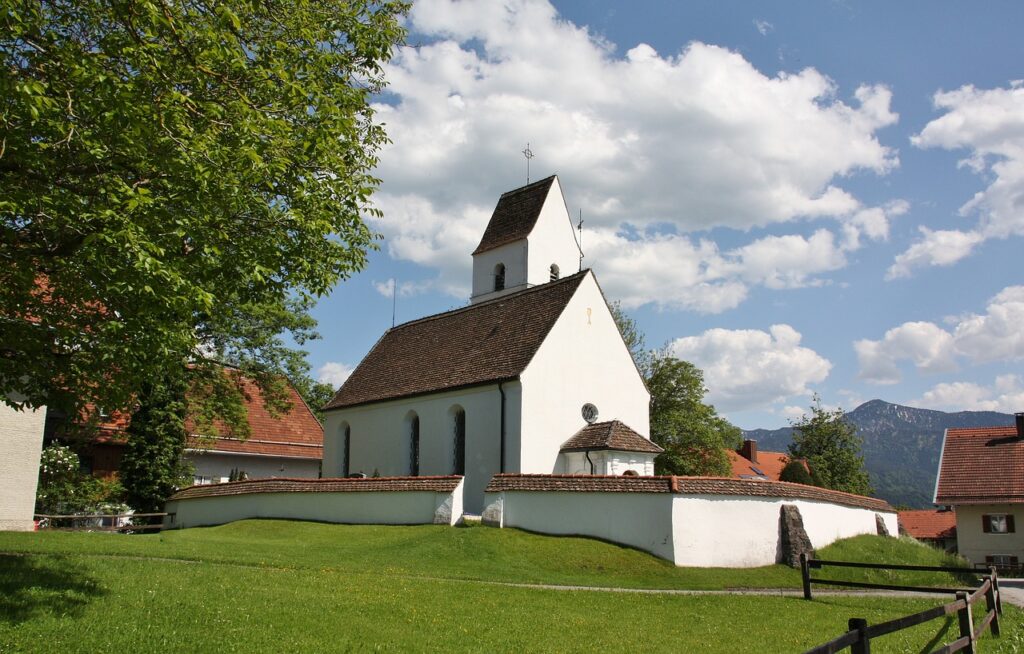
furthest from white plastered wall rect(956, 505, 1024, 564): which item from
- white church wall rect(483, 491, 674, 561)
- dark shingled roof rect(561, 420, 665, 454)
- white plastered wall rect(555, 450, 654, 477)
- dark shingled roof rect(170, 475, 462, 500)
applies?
dark shingled roof rect(170, 475, 462, 500)

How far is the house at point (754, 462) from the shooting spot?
2798 inches

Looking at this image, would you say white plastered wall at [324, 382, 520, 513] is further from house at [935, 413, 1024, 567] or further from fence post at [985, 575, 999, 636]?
house at [935, 413, 1024, 567]

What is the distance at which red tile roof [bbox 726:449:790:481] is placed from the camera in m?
70.3

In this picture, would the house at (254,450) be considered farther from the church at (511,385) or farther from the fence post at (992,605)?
the fence post at (992,605)

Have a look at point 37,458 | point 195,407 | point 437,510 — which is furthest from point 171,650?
point 195,407

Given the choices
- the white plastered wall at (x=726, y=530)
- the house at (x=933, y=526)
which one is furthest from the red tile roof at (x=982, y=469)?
the house at (x=933, y=526)

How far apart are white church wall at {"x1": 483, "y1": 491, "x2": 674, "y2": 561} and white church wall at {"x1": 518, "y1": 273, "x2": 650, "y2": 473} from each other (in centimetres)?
374

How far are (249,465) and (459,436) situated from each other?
15.5 m

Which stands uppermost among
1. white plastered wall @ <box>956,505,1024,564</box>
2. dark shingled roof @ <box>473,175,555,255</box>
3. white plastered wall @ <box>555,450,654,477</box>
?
dark shingled roof @ <box>473,175,555,255</box>

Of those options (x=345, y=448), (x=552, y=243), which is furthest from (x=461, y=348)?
(x=345, y=448)

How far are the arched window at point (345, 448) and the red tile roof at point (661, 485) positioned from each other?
14359 millimetres

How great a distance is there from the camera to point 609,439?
91.1 ft

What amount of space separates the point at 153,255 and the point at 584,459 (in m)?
20.4

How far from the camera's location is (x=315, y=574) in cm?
1558
